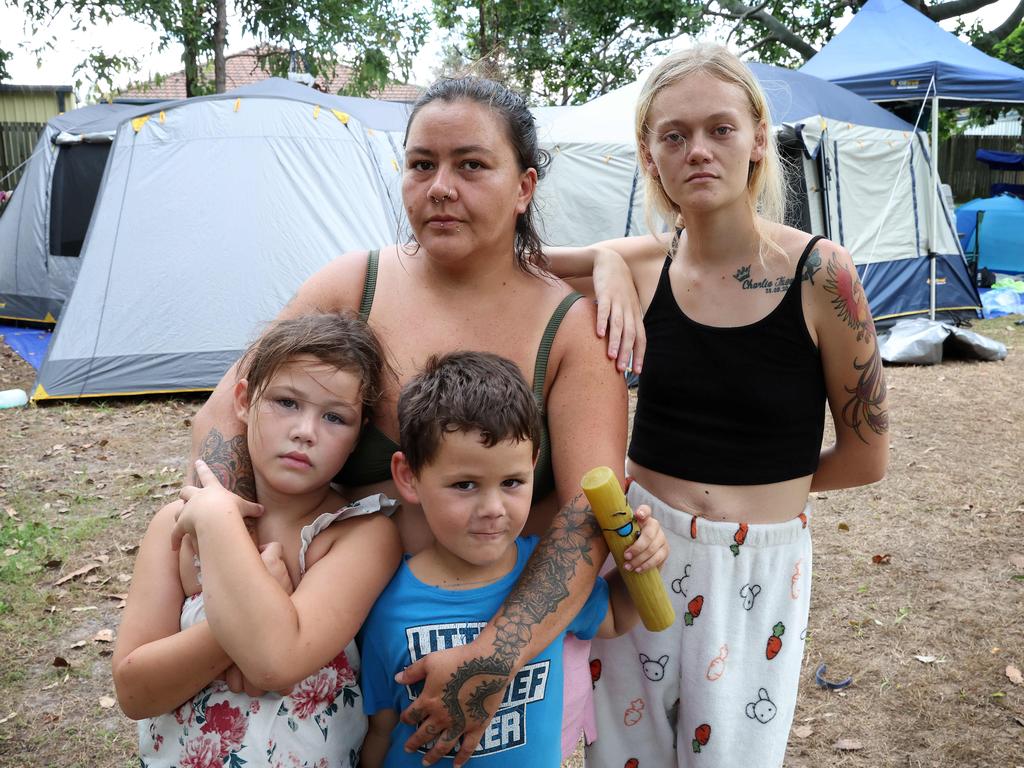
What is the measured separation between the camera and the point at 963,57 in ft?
31.7

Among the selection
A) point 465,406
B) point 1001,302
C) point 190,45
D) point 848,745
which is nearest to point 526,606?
point 465,406

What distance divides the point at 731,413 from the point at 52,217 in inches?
363

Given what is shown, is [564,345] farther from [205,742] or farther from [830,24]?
[830,24]

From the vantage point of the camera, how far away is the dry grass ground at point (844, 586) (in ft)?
9.68

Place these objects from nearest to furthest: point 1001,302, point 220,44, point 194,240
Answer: point 194,240, point 1001,302, point 220,44

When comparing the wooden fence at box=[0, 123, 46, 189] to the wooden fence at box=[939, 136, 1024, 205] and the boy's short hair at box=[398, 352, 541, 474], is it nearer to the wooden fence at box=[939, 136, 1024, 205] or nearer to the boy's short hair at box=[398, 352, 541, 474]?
the boy's short hair at box=[398, 352, 541, 474]

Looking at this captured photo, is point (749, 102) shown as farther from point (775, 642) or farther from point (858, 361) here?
point (775, 642)

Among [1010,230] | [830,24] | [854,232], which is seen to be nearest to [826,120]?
[854,232]

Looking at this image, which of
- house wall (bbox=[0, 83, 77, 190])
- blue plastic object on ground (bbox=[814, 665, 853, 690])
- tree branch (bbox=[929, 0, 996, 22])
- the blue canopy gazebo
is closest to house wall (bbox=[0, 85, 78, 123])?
house wall (bbox=[0, 83, 77, 190])

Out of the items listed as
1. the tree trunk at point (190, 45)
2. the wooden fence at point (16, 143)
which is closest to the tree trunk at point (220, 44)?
the tree trunk at point (190, 45)

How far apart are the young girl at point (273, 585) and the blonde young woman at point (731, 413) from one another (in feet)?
1.82

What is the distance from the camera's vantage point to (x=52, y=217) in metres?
9.18

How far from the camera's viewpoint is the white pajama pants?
5.82 ft

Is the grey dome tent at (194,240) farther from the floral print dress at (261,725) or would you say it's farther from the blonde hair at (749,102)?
the floral print dress at (261,725)
